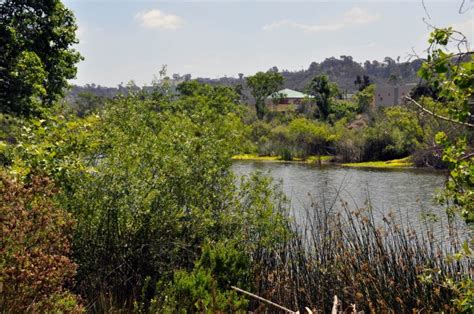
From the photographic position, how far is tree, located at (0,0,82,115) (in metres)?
14.9

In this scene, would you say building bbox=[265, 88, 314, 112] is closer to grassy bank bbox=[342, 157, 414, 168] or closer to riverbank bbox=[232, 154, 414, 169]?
riverbank bbox=[232, 154, 414, 169]

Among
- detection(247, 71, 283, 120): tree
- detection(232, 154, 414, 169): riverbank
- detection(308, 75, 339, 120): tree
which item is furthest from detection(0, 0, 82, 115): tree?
detection(247, 71, 283, 120): tree

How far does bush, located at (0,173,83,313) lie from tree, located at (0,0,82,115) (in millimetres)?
10626

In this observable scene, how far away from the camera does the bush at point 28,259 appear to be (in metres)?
4.16

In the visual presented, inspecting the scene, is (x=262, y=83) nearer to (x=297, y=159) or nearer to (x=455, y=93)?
(x=297, y=159)

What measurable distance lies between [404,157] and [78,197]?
4344 centimetres

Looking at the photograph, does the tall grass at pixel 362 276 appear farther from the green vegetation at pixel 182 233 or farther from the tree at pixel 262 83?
the tree at pixel 262 83

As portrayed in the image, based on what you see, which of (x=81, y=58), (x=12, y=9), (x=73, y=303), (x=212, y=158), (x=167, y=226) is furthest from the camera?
(x=81, y=58)

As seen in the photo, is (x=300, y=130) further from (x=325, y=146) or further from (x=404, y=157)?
(x=404, y=157)

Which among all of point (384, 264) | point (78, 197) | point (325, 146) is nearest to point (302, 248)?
point (384, 264)

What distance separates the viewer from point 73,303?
4.66m

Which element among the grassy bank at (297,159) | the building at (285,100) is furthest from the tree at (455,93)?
the building at (285,100)

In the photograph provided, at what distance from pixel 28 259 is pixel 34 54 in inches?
457

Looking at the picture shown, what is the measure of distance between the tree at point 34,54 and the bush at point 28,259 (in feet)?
34.9
